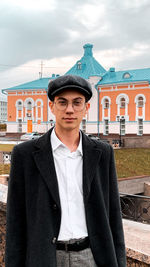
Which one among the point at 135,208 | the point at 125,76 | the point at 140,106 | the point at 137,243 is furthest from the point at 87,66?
the point at 137,243

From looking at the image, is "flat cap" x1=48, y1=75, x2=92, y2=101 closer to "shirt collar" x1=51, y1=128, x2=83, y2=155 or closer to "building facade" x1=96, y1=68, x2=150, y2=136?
"shirt collar" x1=51, y1=128, x2=83, y2=155

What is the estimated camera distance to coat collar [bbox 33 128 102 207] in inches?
70.2

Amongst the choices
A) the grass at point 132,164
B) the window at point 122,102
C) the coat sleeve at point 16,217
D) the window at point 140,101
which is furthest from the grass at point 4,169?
the window at point 122,102

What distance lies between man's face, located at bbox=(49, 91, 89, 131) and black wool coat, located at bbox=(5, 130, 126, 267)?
159 mm

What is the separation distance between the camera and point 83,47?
130 feet

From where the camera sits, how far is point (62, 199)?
1799 mm

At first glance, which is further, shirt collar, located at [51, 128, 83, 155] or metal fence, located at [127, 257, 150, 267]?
metal fence, located at [127, 257, 150, 267]

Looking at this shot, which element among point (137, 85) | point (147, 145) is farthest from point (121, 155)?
point (137, 85)

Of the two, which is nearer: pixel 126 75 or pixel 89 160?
pixel 89 160

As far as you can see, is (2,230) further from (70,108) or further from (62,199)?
(70,108)

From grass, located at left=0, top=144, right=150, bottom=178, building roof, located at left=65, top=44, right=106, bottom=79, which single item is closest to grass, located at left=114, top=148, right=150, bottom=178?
grass, located at left=0, top=144, right=150, bottom=178

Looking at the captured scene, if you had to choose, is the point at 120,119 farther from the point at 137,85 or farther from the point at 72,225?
the point at 72,225

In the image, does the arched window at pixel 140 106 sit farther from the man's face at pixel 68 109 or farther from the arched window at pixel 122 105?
the man's face at pixel 68 109

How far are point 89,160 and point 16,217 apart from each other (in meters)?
0.54
